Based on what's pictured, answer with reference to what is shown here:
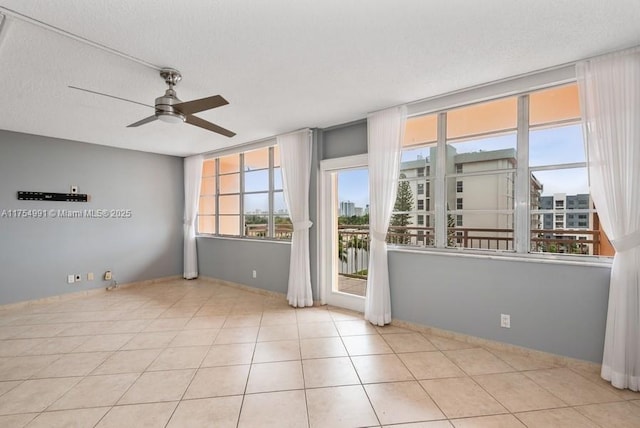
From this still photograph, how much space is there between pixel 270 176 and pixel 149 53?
9.42 ft

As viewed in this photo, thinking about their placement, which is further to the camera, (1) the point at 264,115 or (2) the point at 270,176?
(2) the point at 270,176

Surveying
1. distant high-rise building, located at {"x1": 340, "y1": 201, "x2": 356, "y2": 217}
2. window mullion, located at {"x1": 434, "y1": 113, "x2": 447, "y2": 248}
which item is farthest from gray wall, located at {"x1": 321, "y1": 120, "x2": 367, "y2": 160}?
window mullion, located at {"x1": 434, "y1": 113, "x2": 447, "y2": 248}

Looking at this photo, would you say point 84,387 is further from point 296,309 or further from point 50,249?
point 50,249

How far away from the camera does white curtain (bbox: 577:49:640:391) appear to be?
2.20 m

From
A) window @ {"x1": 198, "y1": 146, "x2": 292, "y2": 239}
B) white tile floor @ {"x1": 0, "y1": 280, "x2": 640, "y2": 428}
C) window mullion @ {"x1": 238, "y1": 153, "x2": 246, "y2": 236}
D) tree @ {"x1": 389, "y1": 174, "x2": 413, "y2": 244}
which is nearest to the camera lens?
white tile floor @ {"x1": 0, "y1": 280, "x2": 640, "y2": 428}

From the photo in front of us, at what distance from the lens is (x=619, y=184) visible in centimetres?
229

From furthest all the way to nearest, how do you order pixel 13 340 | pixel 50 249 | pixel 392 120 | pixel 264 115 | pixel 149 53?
1. pixel 50 249
2. pixel 264 115
3. pixel 392 120
4. pixel 13 340
5. pixel 149 53

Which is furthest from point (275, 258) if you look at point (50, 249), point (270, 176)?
point (50, 249)

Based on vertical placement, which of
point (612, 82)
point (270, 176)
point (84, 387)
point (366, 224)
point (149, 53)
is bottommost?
point (84, 387)

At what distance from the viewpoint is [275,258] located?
4793mm

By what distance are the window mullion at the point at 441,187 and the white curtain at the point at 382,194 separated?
0.43 metres

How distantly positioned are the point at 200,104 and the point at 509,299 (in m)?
3.35

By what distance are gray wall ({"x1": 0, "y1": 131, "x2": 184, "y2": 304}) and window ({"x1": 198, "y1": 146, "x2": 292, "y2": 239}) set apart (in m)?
0.69

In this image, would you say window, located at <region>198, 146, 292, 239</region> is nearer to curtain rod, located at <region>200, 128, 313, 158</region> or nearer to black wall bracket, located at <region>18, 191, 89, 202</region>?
curtain rod, located at <region>200, 128, 313, 158</region>
